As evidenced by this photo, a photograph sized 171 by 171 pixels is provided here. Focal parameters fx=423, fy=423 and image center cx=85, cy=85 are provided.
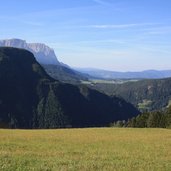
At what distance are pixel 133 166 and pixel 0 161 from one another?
22.2 feet

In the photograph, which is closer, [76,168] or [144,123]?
[76,168]

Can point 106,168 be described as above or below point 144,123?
above

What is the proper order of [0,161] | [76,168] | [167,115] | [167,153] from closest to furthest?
[76,168] < [0,161] < [167,153] < [167,115]

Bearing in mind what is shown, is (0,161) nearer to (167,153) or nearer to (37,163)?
(37,163)

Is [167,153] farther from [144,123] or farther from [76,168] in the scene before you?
[144,123]

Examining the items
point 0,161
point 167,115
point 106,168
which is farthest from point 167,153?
point 167,115

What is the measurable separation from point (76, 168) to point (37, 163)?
2519 mm

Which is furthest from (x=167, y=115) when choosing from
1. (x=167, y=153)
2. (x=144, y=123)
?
(x=167, y=153)

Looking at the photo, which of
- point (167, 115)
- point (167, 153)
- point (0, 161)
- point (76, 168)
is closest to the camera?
point (76, 168)

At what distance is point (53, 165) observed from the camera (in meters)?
20.8

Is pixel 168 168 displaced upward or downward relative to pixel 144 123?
upward

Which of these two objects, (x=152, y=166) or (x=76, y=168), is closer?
(x=76, y=168)

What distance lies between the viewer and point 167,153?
102 ft

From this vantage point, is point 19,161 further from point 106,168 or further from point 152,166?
point 152,166
